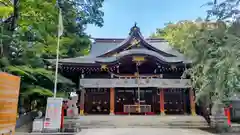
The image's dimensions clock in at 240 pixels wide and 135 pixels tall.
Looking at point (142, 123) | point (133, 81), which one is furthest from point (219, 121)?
point (133, 81)

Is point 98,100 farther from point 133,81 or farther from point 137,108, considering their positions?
point 133,81

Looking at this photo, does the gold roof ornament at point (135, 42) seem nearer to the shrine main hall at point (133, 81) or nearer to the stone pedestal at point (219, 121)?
the shrine main hall at point (133, 81)

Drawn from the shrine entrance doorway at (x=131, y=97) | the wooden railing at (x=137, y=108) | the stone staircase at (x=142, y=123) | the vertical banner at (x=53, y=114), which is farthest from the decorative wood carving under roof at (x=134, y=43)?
the vertical banner at (x=53, y=114)

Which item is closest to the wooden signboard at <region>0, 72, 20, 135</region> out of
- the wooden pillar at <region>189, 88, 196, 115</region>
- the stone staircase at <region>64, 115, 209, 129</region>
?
the stone staircase at <region>64, 115, 209, 129</region>

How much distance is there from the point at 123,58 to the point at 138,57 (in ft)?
3.62

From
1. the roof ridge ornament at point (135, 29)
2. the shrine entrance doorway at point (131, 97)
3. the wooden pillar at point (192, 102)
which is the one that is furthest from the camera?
the roof ridge ornament at point (135, 29)

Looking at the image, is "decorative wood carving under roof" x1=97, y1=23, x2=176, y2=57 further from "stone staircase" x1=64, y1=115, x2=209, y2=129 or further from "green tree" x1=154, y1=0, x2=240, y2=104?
"green tree" x1=154, y1=0, x2=240, y2=104

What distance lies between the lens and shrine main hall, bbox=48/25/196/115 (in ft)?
48.0

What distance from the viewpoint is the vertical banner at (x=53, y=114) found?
9.66 m

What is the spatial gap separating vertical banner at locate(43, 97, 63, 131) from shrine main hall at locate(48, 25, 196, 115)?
461cm

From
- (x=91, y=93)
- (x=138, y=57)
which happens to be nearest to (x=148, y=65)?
(x=138, y=57)

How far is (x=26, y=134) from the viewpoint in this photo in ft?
31.5

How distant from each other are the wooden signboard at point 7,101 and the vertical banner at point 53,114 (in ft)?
19.7

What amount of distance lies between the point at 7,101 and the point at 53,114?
6.63 meters
